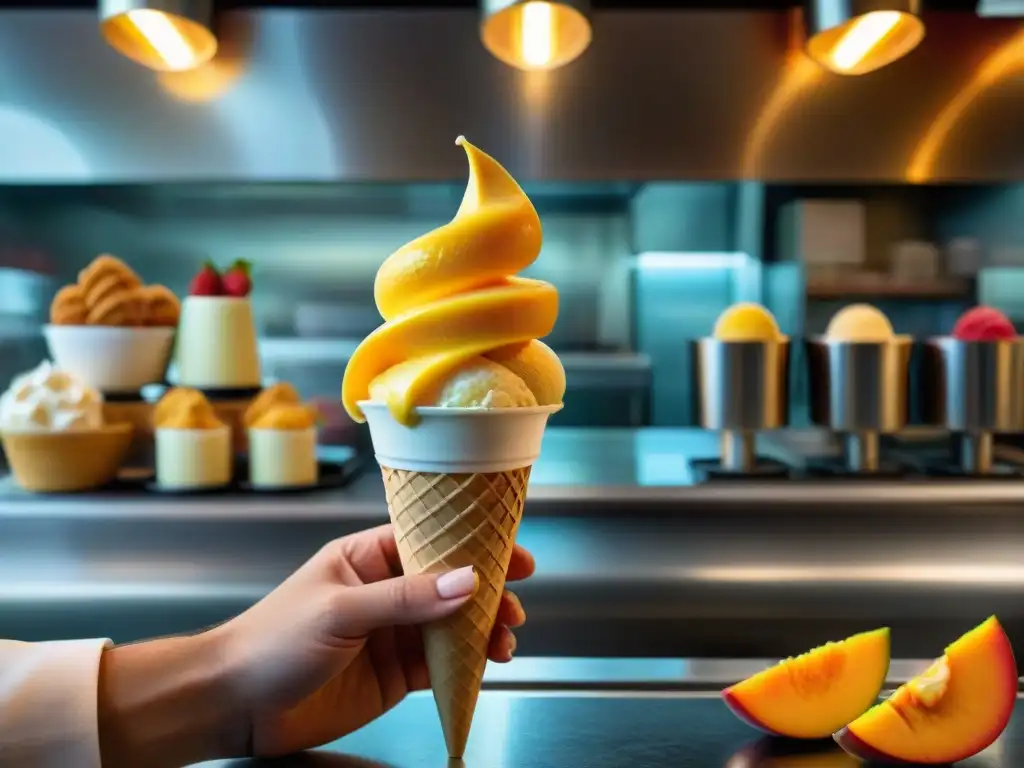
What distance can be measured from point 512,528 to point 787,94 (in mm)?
1416

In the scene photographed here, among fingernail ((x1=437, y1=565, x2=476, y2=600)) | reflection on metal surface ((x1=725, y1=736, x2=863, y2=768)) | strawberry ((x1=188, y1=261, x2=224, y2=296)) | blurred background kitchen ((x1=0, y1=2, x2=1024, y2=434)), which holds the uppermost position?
blurred background kitchen ((x1=0, y1=2, x2=1024, y2=434))

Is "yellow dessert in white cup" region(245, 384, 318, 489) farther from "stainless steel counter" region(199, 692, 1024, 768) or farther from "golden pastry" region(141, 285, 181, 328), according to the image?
"stainless steel counter" region(199, 692, 1024, 768)

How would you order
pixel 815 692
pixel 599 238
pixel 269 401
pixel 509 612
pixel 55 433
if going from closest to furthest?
→ 1. pixel 815 692
2. pixel 509 612
3. pixel 55 433
4. pixel 269 401
5. pixel 599 238

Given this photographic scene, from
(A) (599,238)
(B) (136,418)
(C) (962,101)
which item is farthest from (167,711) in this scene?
(C) (962,101)

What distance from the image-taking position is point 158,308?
5.60 ft

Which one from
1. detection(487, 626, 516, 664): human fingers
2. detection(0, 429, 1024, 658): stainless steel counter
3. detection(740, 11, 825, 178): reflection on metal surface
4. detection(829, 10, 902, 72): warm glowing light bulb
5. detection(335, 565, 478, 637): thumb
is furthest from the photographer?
detection(740, 11, 825, 178): reflection on metal surface

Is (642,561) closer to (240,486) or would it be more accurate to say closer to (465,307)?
(240,486)

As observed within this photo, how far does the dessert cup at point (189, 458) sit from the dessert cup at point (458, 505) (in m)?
0.86

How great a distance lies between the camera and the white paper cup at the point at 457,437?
0.73 m

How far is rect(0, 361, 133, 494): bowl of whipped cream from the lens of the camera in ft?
4.99

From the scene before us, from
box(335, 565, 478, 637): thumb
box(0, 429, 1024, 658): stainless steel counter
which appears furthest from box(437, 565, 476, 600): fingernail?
box(0, 429, 1024, 658): stainless steel counter

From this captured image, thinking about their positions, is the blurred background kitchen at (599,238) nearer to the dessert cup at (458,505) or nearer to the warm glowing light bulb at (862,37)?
the warm glowing light bulb at (862,37)

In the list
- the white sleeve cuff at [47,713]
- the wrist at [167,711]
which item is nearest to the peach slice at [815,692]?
the wrist at [167,711]

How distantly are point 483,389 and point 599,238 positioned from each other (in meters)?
1.70
